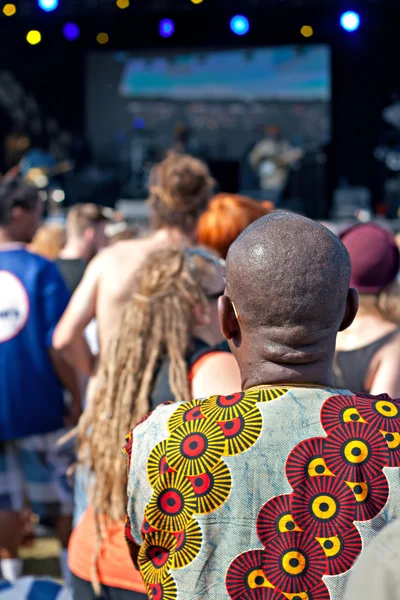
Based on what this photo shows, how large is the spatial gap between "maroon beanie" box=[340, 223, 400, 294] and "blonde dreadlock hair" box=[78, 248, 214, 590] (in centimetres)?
50

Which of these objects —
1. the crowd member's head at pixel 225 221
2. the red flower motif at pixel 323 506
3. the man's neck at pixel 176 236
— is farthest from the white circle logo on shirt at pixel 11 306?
the red flower motif at pixel 323 506

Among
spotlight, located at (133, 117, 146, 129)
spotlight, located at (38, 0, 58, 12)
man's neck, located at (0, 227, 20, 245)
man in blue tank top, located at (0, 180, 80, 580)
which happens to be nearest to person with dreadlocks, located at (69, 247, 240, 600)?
man in blue tank top, located at (0, 180, 80, 580)

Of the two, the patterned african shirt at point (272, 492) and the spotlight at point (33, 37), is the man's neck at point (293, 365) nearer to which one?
the patterned african shirt at point (272, 492)

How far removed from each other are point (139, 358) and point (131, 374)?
0.13 feet

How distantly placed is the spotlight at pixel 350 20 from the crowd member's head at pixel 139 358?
8.90 metres

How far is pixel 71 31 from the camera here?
36.1 ft

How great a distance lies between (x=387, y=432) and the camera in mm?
1075

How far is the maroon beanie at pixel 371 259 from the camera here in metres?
2.14

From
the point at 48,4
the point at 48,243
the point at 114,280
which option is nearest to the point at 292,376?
the point at 114,280

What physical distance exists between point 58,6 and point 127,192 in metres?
2.81

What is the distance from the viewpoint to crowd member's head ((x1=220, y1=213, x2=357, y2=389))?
1.12 m

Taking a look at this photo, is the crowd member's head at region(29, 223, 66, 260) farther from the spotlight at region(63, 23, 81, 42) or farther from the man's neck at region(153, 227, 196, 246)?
the spotlight at region(63, 23, 81, 42)

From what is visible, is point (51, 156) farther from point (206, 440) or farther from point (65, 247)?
point (206, 440)

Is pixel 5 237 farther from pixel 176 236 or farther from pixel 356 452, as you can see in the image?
pixel 356 452
